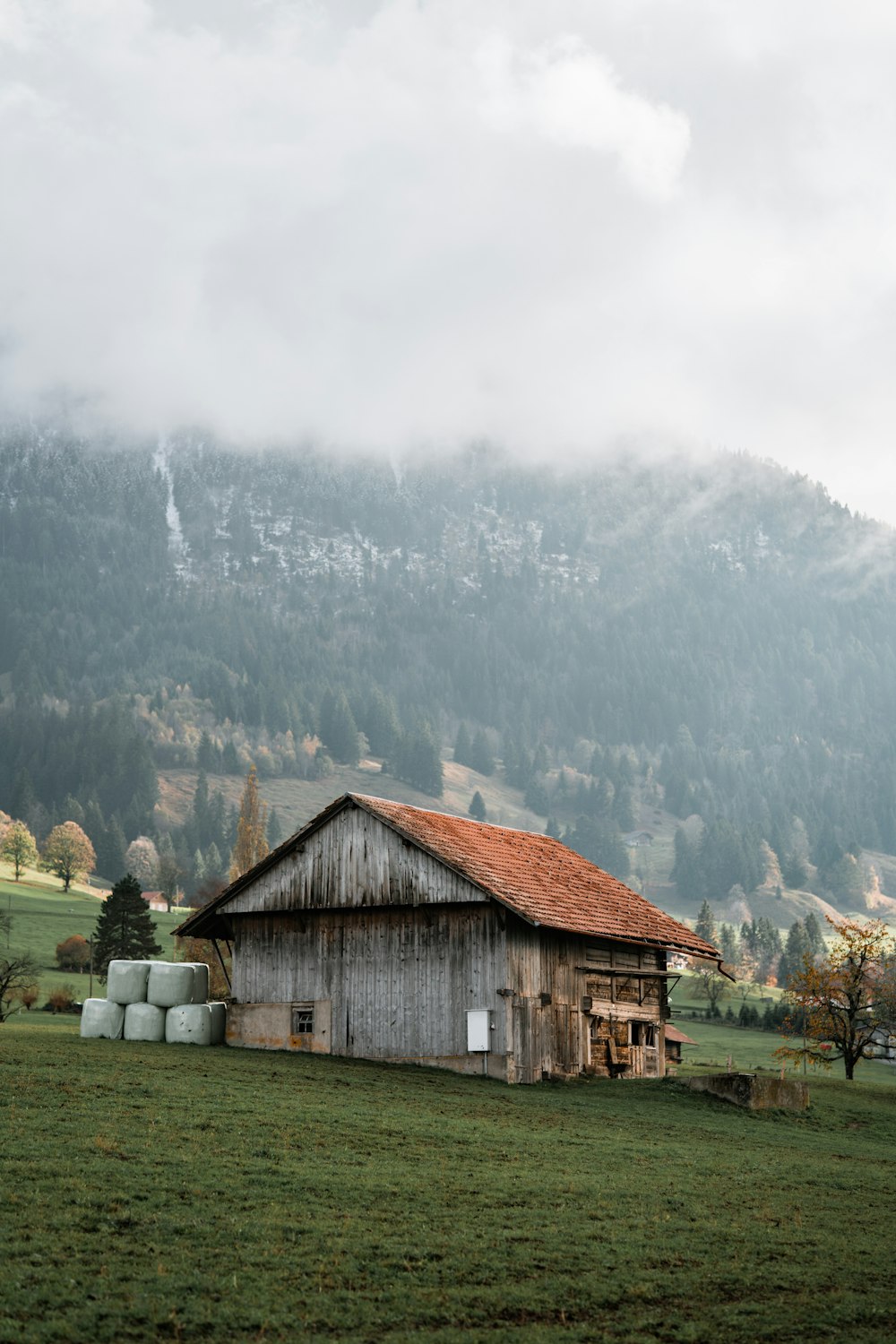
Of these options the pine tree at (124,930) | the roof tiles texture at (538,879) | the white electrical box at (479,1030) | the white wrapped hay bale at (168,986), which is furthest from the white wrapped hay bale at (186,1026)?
the pine tree at (124,930)

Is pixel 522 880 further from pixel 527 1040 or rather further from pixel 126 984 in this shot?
pixel 126 984

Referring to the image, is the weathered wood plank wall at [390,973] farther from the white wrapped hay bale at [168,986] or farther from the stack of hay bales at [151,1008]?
the white wrapped hay bale at [168,986]

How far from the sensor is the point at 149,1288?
652 inches

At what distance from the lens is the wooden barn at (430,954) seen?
151ft

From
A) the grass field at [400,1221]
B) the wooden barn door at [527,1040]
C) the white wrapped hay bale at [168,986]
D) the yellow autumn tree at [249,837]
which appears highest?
the yellow autumn tree at [249,837]

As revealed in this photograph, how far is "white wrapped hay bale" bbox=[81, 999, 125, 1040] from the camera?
4762 centimetres

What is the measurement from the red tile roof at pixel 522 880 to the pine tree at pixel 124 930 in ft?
211

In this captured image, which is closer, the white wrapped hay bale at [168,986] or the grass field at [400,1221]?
the grass field at [400,1221]

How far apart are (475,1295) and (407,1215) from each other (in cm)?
418

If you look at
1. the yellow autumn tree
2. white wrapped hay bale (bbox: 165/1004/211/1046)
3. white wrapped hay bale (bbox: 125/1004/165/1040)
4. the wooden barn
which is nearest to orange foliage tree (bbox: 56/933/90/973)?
the yellow autumn tree

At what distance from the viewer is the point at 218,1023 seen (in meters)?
49.6

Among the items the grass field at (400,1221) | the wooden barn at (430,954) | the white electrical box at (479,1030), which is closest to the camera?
the grass field at (400,1221)

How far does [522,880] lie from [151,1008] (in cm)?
1396

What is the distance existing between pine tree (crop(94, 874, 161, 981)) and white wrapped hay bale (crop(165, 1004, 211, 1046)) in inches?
2716
